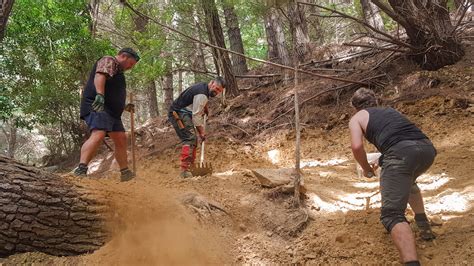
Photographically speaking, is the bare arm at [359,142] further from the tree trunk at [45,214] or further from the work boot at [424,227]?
the tree trunk at [45,214]

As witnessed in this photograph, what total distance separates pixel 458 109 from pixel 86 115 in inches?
206

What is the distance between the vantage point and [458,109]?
5.50 metres

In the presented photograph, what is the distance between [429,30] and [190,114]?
13.9 ft

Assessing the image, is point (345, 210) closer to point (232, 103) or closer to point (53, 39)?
point (232, 103)

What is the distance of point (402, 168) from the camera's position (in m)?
2.74

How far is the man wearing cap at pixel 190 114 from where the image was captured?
205 inches

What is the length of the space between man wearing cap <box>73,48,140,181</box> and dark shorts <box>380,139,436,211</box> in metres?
2.79

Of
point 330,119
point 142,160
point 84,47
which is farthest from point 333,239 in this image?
point 84,47

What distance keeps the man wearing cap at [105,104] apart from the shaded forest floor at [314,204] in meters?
0.51

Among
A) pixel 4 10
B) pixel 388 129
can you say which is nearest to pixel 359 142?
pixel 388 129

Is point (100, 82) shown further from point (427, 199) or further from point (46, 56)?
point (46, 56)

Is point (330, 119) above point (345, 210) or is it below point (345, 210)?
above

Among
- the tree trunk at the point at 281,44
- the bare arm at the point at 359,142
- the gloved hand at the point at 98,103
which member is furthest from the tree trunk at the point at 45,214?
the tree trunk at the point at 281,44

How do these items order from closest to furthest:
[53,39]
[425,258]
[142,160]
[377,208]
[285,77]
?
[425,258], [377,208], [142,160], [53,39], [285,77]
